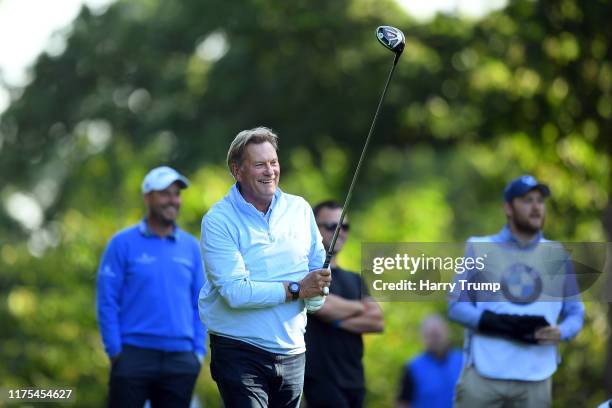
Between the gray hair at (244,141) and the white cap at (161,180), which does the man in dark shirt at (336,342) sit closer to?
the white cap at (161,180)

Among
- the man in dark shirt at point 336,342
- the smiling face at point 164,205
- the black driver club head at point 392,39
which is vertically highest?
the black driver club head at point 392,39

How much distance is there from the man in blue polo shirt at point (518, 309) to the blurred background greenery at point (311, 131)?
7.32 metres

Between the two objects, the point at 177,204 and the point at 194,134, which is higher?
the point at 194,134

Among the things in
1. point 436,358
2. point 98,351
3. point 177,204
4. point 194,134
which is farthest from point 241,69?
point 177,204

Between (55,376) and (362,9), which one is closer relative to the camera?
(55,376)

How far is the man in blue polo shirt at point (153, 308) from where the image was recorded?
8.92 meters

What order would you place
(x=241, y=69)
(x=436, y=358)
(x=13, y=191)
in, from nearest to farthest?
1. (x=436, y=358)
2. (x=241, y=69)
3. (x=13, y=191)

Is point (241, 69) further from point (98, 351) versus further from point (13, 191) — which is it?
point (98, 351)

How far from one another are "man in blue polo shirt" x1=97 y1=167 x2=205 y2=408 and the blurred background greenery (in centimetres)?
675

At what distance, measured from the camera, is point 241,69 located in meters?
29.4

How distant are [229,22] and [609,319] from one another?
13.6 metres

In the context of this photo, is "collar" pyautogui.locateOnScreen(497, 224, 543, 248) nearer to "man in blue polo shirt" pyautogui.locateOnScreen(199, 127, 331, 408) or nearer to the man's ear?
"man in blue polo shirt" pyautogui.locateOnScreen(199, 127, 331, 408)

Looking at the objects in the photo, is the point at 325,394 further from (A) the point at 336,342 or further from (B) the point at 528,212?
(B) the point at 528,212

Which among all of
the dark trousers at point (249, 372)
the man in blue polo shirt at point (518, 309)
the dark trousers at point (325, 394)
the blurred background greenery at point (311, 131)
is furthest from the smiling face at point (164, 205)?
the blurred background greenery at point (311, 131)
